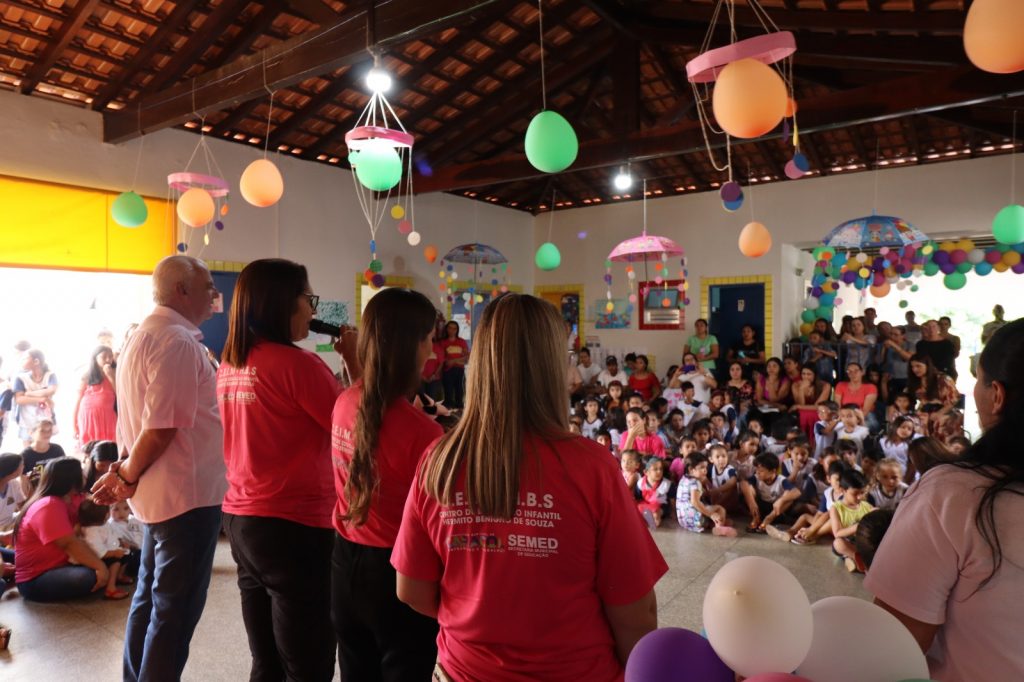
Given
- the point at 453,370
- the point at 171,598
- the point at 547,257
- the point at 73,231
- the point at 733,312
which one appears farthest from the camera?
the point at 733,312

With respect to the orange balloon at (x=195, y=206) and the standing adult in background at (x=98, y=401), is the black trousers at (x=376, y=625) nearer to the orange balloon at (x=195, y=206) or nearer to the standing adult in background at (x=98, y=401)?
the orange balloon at (x=195, y=206)

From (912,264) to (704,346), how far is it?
2.66 m

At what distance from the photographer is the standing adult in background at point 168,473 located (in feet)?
6.19

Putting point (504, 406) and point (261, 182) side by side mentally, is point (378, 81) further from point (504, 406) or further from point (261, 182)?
point (504, 406)

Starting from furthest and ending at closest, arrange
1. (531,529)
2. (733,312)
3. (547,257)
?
(733,312), (547,257), (531,529)

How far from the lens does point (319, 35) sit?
4.13 meters

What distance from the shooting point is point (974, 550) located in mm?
900

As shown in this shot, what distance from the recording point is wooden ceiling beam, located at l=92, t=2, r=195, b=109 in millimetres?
5059

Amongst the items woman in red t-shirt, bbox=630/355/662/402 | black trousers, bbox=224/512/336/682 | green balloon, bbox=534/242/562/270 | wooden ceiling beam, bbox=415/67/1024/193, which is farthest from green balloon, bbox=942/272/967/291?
black trousers, bbox=224/512/336/682

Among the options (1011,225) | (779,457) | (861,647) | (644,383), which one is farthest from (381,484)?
(644,383)

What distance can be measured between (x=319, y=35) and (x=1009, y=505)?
4.33m

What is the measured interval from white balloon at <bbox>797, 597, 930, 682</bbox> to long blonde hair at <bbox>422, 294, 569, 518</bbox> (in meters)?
0.48

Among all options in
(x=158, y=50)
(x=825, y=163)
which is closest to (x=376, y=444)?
(x=158, y=50)

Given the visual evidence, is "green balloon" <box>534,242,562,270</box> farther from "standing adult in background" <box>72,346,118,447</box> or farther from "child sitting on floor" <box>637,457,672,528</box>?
"standing adult in background" <box>72,346,118,447</box>
